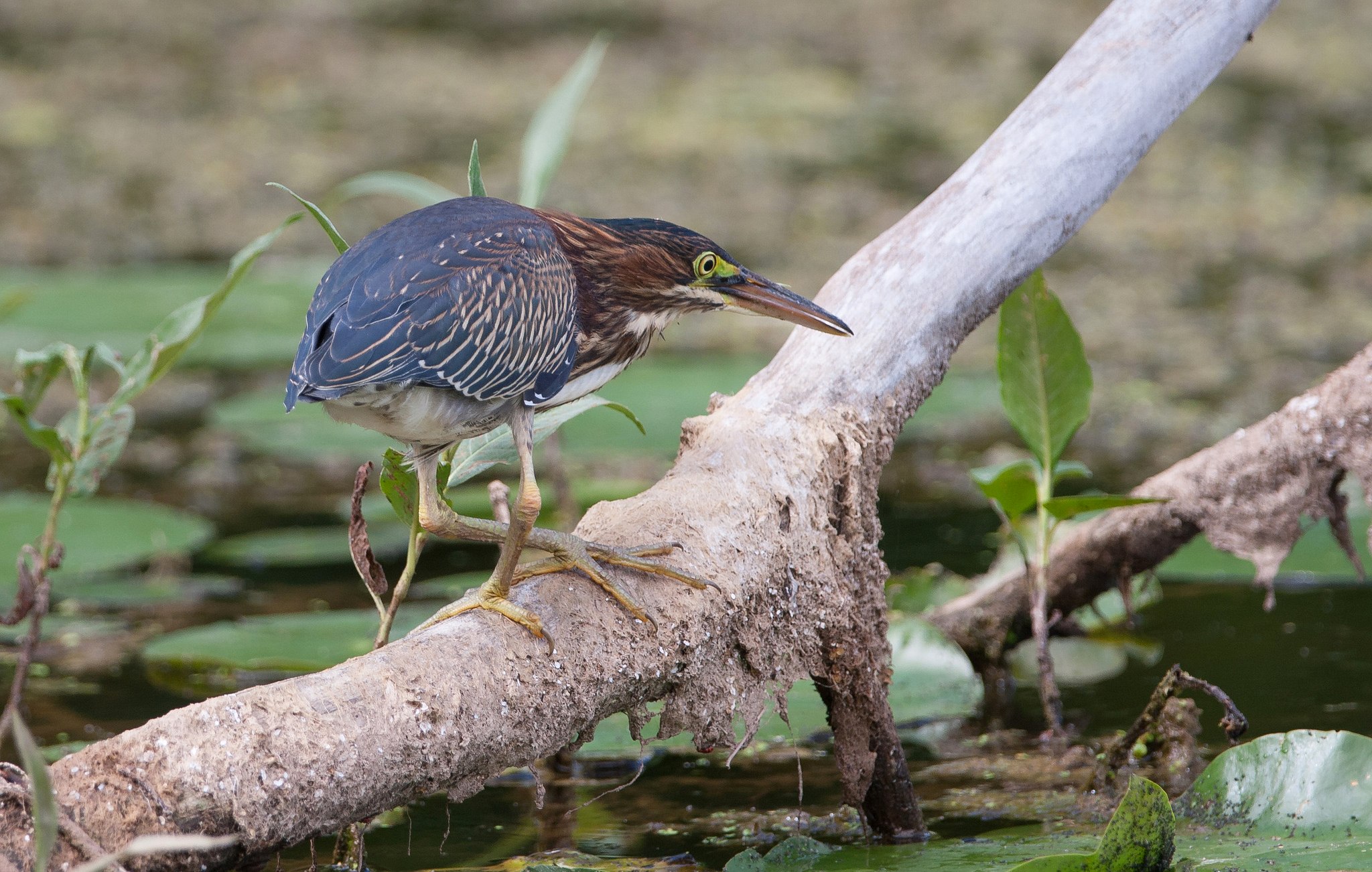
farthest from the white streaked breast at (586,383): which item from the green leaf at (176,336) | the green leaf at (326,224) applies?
the green leaf at (176,336)

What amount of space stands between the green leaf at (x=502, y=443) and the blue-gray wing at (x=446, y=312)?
263mm

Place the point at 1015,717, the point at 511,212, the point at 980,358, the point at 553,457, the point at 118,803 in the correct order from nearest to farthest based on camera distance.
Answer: the point at 118,803 → the point at 511,212 → the point at 1015,717 → the point at 553,457 → the point at 980,358

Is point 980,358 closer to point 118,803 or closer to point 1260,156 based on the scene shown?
point 1260,156

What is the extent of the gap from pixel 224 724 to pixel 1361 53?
1114cm

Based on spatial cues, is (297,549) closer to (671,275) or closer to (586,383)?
(586,383)

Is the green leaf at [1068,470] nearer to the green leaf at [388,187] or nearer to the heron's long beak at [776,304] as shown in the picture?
the heron's long beak at [776,304]

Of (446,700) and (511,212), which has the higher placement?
(511,212)

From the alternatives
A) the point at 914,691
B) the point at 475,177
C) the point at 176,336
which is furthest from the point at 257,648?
the point at 914,691

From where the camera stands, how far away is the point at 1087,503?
10.5ft

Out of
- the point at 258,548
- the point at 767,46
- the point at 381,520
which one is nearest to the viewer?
the point at 258,548

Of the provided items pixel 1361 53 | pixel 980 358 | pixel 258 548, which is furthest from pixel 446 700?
pixel 1361 53

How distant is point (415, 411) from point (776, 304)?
0.77m

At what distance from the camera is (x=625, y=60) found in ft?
37.2

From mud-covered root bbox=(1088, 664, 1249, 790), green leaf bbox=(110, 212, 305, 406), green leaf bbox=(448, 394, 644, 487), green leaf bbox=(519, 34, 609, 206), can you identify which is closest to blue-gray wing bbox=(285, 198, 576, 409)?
green leaf bbox=(448, 394, 644, 487)
